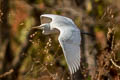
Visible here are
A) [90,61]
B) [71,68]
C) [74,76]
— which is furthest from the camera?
[90,61]

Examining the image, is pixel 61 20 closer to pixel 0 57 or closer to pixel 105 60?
pixel 105 60

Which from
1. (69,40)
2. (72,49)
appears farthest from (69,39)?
(72,49)

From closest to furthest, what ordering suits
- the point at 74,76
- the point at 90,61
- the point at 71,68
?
1. the point at 71,68
2. the point at 74,76
3. the point at 90,61

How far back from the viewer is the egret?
5.23 meters

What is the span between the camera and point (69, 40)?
18.2 feet

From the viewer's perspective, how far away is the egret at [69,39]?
17.1ft

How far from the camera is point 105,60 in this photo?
5680 millimetres

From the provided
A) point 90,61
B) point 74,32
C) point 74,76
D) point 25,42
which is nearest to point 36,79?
point 74,76

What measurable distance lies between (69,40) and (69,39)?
0.04ft

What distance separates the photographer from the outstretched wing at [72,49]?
519 centimetres

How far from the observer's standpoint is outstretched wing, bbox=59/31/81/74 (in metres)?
5.19

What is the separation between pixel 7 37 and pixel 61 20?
4.38 m

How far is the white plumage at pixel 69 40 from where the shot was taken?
523 centimetres

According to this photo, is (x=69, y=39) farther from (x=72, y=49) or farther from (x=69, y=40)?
(x=72, y=49)
